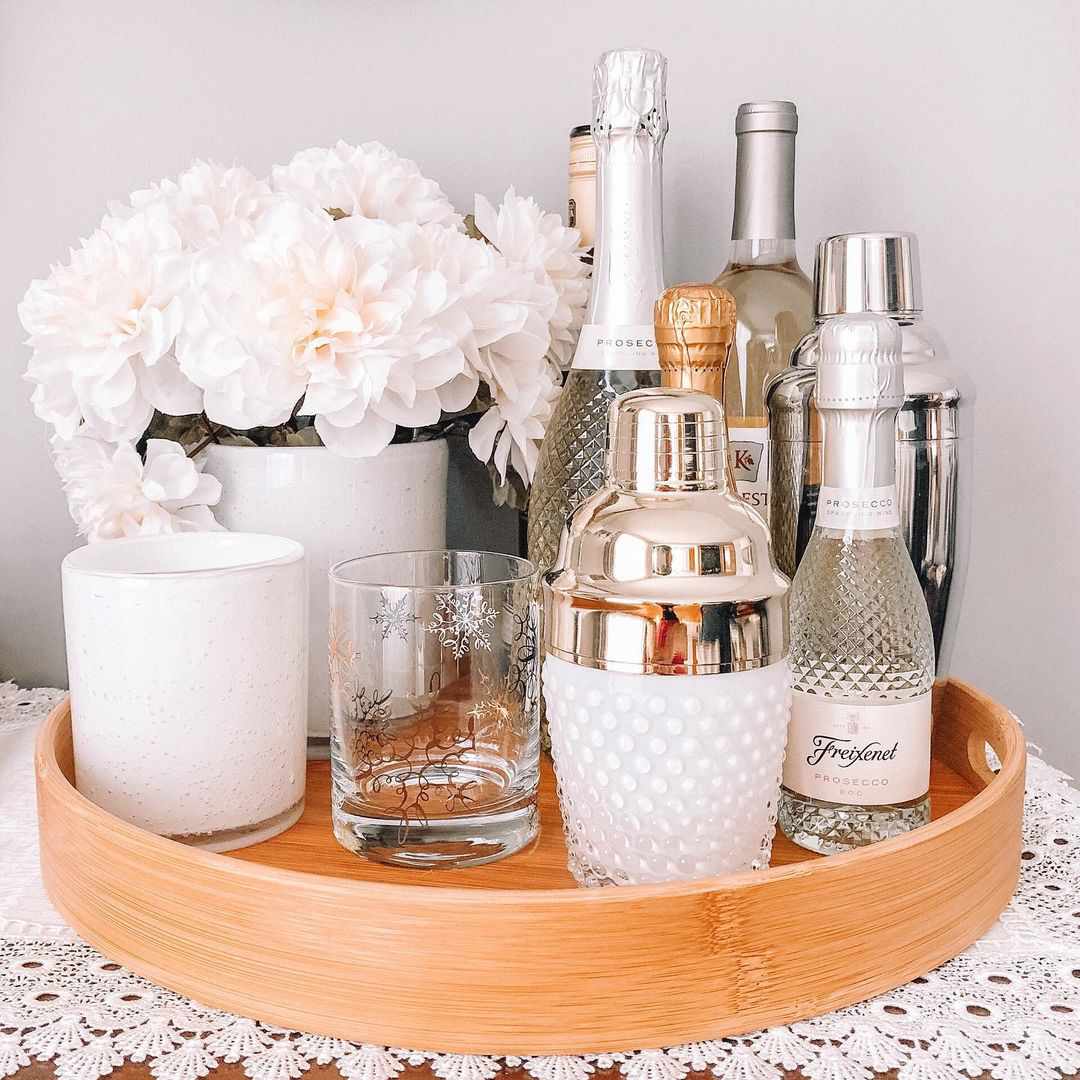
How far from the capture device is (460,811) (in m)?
0.52

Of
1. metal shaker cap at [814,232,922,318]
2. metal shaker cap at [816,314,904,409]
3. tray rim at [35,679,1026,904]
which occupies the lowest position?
tray rim at [35,679,1026,904]

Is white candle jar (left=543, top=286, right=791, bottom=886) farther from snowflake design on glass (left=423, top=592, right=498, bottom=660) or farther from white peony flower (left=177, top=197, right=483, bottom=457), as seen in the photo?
white peony flower (left=177, top=197, right=483, bottom=457)

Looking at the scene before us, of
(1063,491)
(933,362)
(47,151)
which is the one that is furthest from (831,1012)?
(47,151)

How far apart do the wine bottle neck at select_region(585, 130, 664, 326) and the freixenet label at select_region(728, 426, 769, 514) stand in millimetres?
97

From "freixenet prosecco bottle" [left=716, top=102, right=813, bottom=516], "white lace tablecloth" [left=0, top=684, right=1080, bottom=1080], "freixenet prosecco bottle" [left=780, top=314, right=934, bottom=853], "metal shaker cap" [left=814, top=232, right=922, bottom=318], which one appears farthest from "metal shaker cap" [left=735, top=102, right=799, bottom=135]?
"white lace tablecloth" [left=0, top=684, right=1080, bottom=1080]

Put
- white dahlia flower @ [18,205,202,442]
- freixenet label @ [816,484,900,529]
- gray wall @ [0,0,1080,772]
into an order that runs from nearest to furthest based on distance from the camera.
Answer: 1. freixenet label @ [816,484,900,529]
2. white dahlia flower @ [18,205,202,442]
3. gray wall @ [0,0,1080,772]

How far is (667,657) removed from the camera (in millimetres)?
433

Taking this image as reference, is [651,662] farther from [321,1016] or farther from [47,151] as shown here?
[47,151]

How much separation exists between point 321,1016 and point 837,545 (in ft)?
0.93

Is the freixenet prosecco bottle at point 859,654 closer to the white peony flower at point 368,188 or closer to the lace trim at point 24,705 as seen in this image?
the white peony flower at point 368,188

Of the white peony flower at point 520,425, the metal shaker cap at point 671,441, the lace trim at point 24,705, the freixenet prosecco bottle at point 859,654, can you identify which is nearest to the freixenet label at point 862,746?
the freixenet prosecco bottle at point 859,654

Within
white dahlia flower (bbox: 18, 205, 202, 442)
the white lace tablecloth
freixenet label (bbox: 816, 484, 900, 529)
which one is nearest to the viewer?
the white lace tablecloth

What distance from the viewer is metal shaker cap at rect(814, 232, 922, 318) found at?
564mm

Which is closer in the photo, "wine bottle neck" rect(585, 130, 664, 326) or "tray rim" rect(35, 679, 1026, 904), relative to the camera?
"tray rim" rect(35, 679, 1026, 904)
